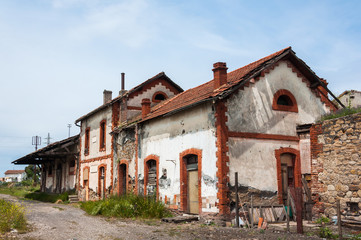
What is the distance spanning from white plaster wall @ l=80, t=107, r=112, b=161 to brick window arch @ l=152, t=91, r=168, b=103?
2578 millimetres

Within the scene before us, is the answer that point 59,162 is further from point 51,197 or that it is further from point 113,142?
point 113,142

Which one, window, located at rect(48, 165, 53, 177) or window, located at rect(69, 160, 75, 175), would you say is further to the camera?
window, located at rect(48, 165, 53, 177)

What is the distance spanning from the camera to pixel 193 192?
44.2 feet

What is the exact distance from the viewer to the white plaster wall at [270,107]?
500 inches

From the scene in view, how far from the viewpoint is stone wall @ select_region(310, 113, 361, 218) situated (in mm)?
11648

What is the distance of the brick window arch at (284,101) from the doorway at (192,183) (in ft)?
11.9

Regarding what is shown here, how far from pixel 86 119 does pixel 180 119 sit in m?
11.9

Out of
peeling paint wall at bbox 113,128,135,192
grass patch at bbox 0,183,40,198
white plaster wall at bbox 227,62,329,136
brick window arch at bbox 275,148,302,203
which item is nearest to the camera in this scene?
white plaster wall at bbox 227,62,329,136

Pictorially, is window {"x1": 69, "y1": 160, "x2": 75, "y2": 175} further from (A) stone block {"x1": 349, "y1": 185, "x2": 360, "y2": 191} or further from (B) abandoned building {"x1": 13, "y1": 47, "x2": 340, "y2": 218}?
(A) stone block {"x1": 349, "y1": 185, "x2": 360, "y2": 191}

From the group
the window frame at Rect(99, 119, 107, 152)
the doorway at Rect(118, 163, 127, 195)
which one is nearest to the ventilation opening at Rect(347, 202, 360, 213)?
the doorway at Rect(118, 163, 127, 195)

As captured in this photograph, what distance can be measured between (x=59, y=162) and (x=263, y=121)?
19.6 metres

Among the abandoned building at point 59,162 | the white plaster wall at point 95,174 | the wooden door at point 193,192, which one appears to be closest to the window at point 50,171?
the abandoned building at point 59,162

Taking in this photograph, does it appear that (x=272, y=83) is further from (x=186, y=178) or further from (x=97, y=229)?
(x=97, y=229)

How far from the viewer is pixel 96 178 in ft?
71.4
